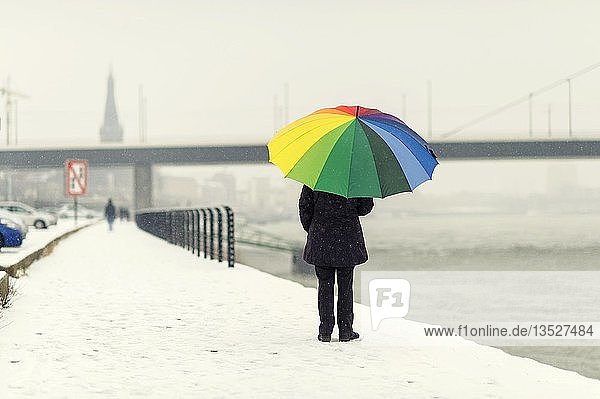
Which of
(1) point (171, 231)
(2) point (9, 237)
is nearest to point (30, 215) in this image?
(1) point (171, 231)

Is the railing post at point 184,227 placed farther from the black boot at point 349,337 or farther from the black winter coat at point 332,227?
the black winter coat at point 332,227

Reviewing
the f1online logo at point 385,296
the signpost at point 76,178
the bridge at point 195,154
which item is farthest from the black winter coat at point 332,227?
the bridge at point 195,154

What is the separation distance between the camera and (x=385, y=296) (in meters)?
9.42

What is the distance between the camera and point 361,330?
30.1 feet

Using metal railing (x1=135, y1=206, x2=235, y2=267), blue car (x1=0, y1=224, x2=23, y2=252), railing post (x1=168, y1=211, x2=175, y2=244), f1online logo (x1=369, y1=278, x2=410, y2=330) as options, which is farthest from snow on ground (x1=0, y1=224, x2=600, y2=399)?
railing post (x1=168, y1=211, x2=175, y2=244)

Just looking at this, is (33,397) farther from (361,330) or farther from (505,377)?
(361,330)

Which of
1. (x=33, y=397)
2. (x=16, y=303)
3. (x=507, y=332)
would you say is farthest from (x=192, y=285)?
(x=33, y=397)

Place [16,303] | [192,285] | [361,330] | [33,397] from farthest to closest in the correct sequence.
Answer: [192,285] < [16,303] < [361,330] < [33,397]

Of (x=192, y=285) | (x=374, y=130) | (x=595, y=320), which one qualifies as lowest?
(x=595, y=320)

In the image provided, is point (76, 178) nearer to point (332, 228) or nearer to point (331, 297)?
point (331, 297)

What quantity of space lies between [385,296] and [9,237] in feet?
48.2

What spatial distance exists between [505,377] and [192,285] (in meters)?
8.03

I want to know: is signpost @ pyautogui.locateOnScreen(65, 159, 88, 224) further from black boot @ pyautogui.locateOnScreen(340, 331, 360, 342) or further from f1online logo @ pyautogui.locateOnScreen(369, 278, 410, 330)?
black boot @ pyautogui.locateOnScreen(340, 331, 360, 342)

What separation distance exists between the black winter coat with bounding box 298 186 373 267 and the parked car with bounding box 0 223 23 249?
50.2 ft
